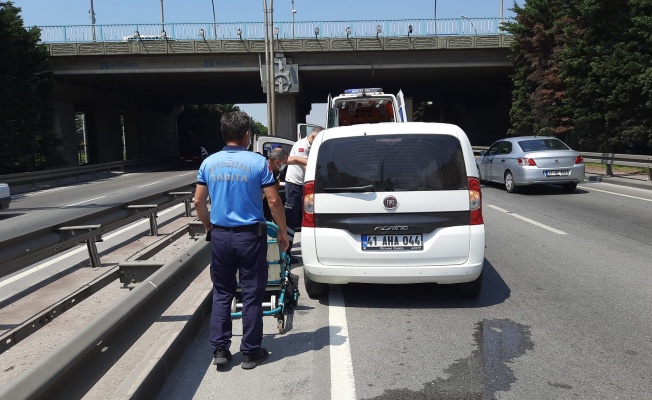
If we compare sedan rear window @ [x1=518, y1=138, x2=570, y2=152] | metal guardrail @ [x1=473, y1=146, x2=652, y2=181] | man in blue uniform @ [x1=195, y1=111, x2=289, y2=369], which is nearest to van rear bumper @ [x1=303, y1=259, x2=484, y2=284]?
man in blue uniform @ [x1=195, y1=111, x2=289, y2=369]

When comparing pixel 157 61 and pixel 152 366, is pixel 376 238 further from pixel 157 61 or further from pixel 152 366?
pixel 157 61

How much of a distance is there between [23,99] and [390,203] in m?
27.3

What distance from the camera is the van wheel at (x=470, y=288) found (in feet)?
18.7

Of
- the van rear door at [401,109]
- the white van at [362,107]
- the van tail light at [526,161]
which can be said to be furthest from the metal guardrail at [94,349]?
the van tail light at [526,161]

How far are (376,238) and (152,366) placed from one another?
8.17ft

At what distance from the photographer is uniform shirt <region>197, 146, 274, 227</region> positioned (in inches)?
161

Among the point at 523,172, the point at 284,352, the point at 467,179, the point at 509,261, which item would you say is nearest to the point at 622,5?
the point at 523,172

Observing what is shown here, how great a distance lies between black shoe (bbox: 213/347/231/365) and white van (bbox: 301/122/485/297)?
156 cm

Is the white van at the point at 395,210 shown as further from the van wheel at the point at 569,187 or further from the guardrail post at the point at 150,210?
the van wheel at the point at 569,187

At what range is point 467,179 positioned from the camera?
5.46 meters

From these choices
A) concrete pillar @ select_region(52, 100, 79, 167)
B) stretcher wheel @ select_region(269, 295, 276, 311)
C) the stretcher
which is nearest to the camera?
stretcher wheel @ select_region(269, 295, 276, 311)

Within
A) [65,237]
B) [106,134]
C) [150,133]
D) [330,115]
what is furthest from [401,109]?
[150,133]

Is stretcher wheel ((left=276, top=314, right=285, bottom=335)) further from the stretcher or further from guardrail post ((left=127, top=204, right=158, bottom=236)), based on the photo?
guardrail post ((left=127, top=204, right=158, bottom=236))

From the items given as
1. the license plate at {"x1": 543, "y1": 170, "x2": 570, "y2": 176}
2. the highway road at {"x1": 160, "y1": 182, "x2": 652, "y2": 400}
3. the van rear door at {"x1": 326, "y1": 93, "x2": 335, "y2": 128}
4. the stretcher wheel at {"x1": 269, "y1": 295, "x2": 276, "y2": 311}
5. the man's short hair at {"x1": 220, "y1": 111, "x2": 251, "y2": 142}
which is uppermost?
the van rear door at {"x1": 326, "y1": 93, "x2": 335, "y2": 128}
